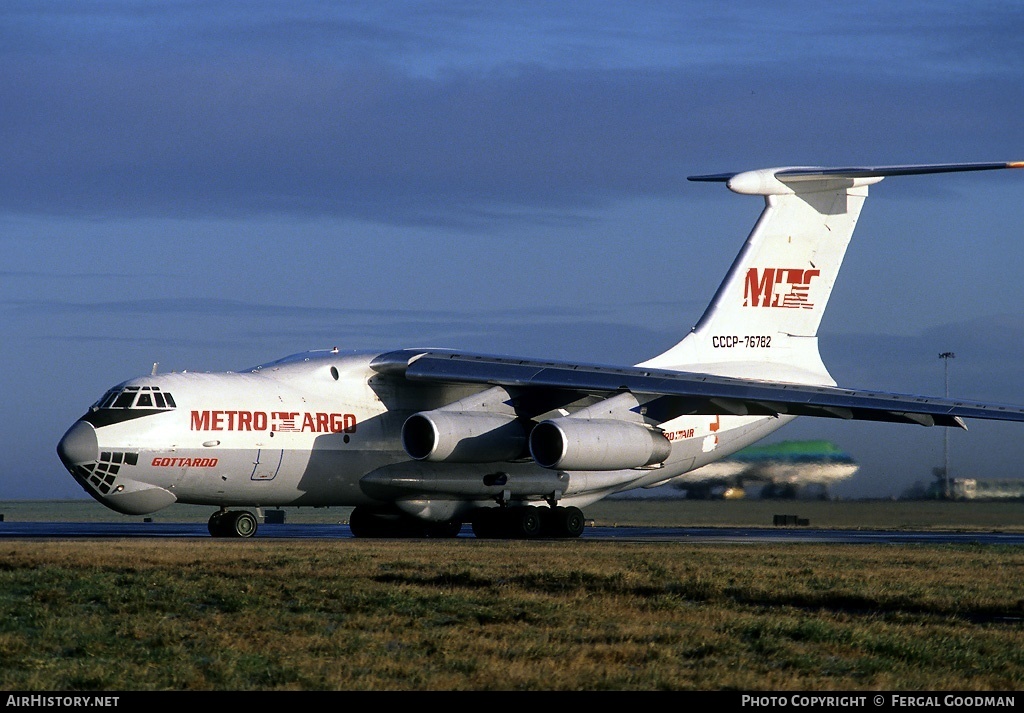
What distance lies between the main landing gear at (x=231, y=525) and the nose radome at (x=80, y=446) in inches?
96.1

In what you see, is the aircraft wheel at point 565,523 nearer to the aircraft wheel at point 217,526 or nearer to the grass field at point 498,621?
the aircraft wheel at point 217,526

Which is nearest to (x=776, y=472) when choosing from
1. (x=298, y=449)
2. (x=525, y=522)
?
(x=525, y=522)

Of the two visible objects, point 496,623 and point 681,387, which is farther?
point 681,387

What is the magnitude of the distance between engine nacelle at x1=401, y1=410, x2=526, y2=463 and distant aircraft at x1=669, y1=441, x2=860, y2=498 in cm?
725

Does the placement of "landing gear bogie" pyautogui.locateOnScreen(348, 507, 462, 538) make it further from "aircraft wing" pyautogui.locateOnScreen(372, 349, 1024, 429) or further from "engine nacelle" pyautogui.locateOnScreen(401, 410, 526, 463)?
"aircraft wing" pyautogui.locateOnScreen(372, 349, 1024, 429)

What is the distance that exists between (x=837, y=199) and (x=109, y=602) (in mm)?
17473

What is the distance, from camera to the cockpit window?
63.9ft

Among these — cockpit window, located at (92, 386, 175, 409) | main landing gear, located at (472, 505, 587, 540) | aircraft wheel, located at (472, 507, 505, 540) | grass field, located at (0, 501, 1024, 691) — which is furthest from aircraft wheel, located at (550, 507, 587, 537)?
grass field, located at (0, 501, 1024, 691)

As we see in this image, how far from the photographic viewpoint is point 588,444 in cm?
2036

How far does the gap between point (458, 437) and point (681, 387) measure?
3.53 meters

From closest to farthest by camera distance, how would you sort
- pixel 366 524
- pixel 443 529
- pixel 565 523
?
pixel 565 523, pixel 443 529, pixel 366 524

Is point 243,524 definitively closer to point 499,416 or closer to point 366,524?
point 366,524
